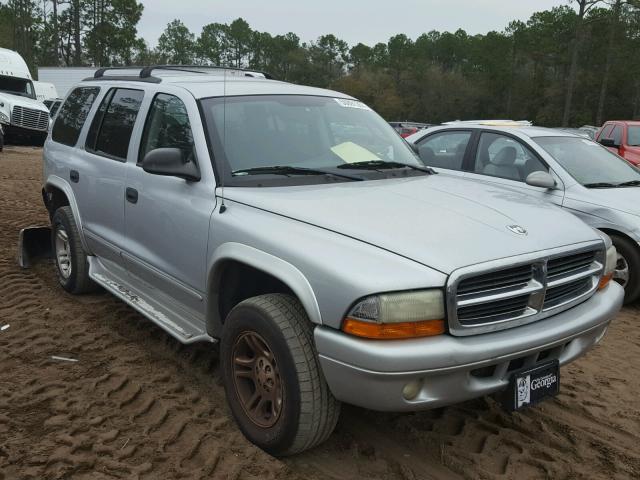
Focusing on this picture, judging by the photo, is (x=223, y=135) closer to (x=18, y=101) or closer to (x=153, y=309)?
(x=153, y=309)

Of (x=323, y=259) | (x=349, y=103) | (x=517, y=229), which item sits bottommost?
(x=323, y=259)

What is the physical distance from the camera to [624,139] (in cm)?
1169

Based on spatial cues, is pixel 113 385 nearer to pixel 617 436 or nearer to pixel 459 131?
pixel 617 436

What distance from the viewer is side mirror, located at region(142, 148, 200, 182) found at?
315 centimetres

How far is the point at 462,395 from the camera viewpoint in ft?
8.09

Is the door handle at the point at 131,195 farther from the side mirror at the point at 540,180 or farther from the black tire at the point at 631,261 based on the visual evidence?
the black tire at the point at 631,261

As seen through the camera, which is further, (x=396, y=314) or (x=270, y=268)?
(x=270, y=268)

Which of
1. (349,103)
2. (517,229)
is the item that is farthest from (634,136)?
(517,229)

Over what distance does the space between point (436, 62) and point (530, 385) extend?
92426 mm

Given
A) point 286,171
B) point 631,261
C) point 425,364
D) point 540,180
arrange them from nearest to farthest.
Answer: point 425,364, point 286,171, point 631,261, point 540,180

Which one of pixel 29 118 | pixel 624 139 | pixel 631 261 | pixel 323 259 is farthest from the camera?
pixel 29 118

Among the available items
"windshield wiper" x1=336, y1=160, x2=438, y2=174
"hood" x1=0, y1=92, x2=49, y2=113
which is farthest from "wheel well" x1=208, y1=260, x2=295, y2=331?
"hood" x1=0, y1=92, x2=49, y2=113

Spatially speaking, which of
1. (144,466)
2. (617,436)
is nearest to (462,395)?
(617,436)

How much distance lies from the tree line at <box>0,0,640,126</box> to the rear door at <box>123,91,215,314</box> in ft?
122
